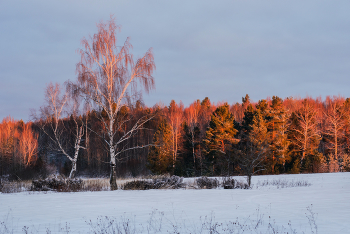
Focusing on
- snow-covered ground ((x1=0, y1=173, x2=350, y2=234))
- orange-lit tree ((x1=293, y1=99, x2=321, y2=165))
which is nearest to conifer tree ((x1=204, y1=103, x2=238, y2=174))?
orange-lit tree ((x1=293, y1=99, x2=321, y2=165))

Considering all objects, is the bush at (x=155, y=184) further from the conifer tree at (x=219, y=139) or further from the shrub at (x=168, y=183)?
the conifer tree at (x=219, y=139)

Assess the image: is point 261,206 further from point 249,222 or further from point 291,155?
point 291,155

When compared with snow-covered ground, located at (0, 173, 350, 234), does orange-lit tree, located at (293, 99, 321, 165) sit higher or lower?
higher

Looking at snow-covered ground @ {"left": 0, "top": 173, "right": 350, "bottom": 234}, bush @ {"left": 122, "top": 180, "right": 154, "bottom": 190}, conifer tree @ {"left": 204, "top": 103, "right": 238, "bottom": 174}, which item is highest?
conifer tree @ {"left": 204, "top": 103, "right": 238, "bottom": 174}

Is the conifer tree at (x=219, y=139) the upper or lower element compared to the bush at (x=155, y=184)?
upper

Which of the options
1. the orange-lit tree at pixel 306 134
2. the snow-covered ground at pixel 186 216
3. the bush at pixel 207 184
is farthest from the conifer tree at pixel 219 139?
the snow-covered ground at pixel 186 216

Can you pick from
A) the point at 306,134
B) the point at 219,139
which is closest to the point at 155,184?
the point at 219,139

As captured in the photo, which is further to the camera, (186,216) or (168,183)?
(168,183)

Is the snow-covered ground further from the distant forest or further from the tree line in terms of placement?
the distant forest

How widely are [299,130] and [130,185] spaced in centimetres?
3137

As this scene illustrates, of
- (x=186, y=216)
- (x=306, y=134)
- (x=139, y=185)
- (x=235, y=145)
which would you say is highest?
(x=306, y=134)

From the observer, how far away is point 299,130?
4181 cm

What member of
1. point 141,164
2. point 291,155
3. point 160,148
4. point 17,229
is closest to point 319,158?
point 291,155

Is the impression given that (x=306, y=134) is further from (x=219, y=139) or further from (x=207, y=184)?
(x=207, y=184)
